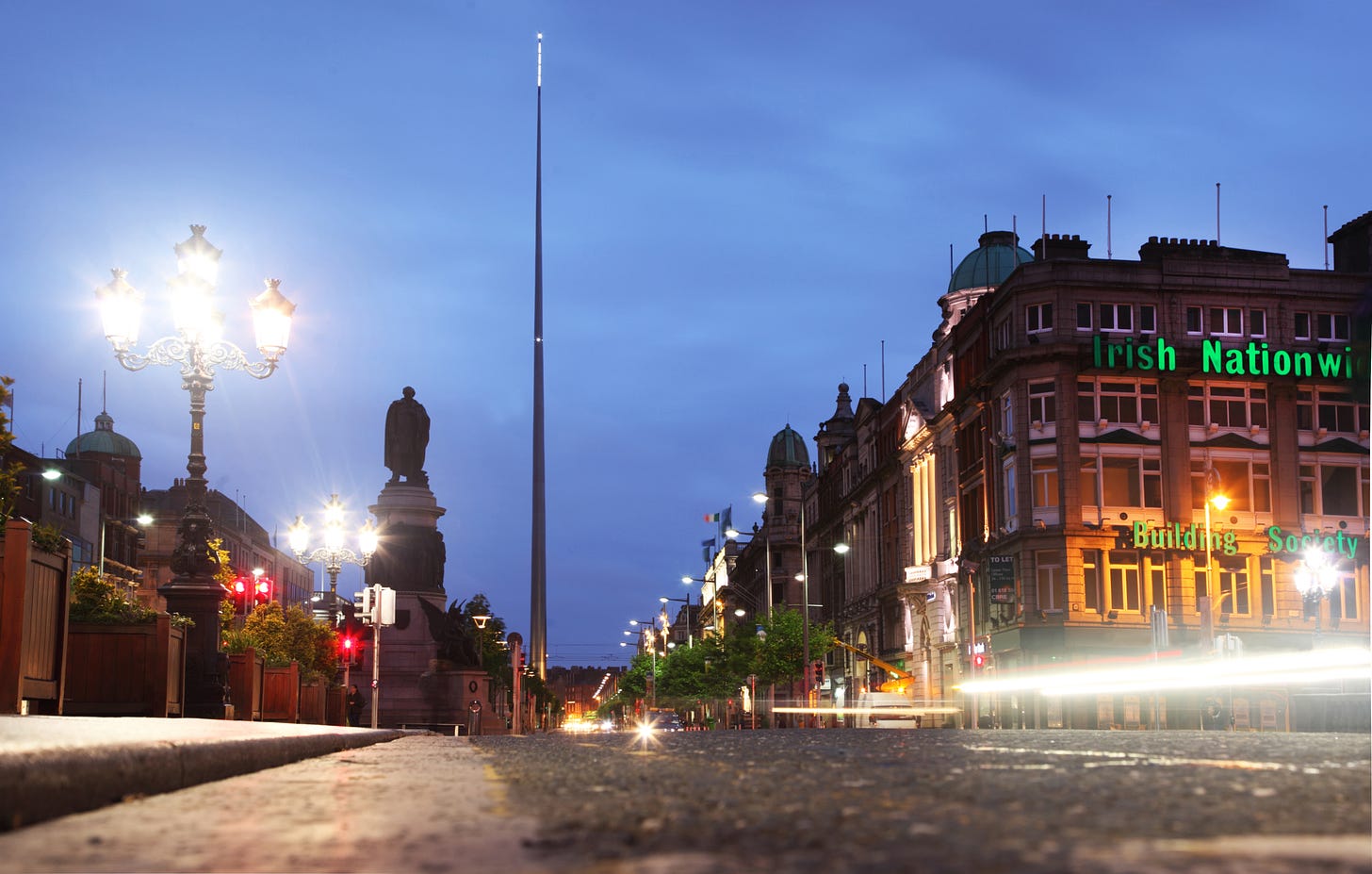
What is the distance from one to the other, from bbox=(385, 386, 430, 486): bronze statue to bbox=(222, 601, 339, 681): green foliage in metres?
6.04

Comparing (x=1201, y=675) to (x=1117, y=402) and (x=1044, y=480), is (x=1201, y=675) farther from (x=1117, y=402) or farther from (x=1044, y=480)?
(x=1117, y=402)

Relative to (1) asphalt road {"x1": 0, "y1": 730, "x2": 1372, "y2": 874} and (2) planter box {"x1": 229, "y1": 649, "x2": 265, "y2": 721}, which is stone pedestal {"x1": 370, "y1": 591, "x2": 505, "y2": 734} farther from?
(1) asphalt road {"x1": 0, "y1": 730, "x2": 1372, "y2": 874}

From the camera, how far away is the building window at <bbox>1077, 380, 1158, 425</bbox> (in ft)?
192

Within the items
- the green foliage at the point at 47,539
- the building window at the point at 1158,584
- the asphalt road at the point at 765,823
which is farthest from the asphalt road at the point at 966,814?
the building window at the point at 1158,584

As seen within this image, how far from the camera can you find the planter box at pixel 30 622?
1371cm

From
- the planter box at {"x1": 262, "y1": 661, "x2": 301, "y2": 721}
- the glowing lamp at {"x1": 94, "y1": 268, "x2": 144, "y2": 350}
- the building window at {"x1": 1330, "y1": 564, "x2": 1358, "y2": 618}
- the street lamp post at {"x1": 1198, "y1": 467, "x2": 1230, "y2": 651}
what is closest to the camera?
the glowing lamp at {"x1": 94, "y1": 268, "x2": 144, "y2": 350}

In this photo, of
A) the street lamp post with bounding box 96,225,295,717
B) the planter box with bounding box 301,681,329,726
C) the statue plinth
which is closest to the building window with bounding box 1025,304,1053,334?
the statue plinth

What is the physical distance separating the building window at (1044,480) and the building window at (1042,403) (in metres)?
1.46

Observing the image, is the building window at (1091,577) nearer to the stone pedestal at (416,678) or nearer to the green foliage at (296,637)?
the stone pedestal at (416,678)

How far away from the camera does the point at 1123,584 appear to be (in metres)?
57.2

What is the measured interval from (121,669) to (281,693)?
34.2ft

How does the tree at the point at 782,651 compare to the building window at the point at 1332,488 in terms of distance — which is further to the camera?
the tree at the point at 782,651

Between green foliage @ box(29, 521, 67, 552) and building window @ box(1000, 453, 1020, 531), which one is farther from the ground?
building window @ box(1000, 453, 1020, 531)

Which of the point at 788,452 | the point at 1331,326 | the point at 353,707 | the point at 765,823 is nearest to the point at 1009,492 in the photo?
the point at 1331,326
